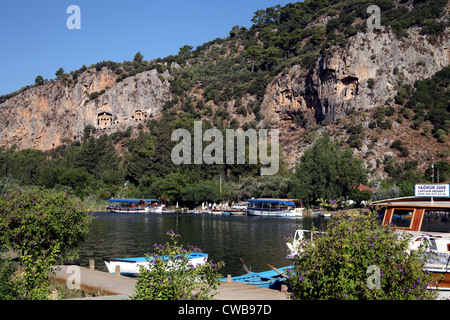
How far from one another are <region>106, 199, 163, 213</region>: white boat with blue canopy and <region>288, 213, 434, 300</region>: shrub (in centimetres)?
9146

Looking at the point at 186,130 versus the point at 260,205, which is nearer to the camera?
the point at 260,205

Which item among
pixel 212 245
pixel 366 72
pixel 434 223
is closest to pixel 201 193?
pixel 434 223

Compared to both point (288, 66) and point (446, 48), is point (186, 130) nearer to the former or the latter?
point (288, 66)

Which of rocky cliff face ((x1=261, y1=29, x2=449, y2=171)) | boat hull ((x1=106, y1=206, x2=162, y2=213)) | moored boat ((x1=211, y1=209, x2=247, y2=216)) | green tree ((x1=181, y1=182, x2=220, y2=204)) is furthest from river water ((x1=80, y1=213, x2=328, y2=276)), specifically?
rocky cliff face ((x1=261, y1=29, x2=449, y2=171))

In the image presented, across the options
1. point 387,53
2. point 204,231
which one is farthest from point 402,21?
point 204,231

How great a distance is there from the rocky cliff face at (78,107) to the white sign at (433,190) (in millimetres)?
159054

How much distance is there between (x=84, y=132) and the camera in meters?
175

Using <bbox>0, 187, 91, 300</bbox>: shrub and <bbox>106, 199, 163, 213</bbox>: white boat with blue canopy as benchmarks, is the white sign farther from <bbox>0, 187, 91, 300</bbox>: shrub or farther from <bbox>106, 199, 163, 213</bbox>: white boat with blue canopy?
<bbox>106, 199, 163, 213</bbox>: white boat with blue canopy

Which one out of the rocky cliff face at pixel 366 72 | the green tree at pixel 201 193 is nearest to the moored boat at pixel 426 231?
the green tree at pixel 201 193

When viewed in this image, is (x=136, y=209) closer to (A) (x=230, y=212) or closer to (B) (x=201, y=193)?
(B) (x=201, y=193)

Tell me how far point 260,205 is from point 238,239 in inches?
1872

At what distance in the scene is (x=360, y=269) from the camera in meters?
10.5

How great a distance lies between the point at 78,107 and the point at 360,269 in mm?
184099
